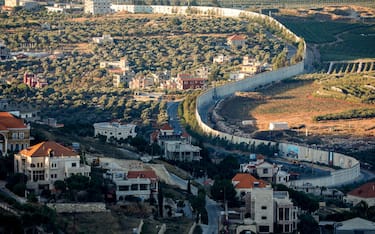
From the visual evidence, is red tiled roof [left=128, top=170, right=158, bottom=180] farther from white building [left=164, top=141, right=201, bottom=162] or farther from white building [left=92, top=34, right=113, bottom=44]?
white building [left=92, top=34, right=113, bottom=44]

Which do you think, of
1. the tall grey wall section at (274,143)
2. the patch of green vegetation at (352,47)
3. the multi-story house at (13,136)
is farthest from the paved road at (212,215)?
the patch of green vegetation at (352,47)

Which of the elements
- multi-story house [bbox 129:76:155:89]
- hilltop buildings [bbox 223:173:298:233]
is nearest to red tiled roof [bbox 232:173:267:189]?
hilltop buildings [bbox 223:173:298:233]

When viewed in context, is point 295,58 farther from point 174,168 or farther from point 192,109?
point 174,168

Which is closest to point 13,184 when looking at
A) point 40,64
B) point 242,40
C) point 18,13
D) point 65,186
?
point 65,186

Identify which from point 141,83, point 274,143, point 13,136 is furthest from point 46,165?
point 141,83

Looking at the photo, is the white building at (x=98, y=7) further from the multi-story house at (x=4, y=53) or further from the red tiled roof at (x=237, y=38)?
the multi-story house at (x=4, y=53)

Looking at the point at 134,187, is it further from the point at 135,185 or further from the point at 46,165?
the point at 46,165
